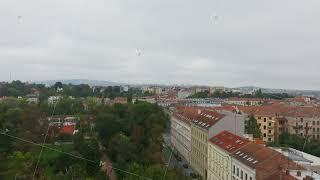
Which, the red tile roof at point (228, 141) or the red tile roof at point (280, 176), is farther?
the red tile roof at point (228, 141)

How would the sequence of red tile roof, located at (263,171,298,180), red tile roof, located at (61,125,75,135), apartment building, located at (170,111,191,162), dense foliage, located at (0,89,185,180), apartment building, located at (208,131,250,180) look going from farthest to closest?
red tile roof, located at (61,125,75,135), apartment building, located at (170,111,191,162), dense foliage, located at (0,89,185,180), apartment building, located at (208,131,250,180), red tile roof, located at (263,171,298,180)

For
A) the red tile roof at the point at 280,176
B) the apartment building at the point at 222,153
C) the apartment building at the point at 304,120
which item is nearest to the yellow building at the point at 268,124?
the apartment building at the point at 304,120

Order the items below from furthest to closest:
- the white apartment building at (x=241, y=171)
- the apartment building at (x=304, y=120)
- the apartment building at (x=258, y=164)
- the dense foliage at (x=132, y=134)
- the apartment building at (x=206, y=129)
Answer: the apartment building at (x=304, y=120) → the apartment building at (x=206, y=129) → the dense foliage at (x=132, y=134) → the white apartment building at (x=241, y=171) → the apartment building at (x=258, y=164)

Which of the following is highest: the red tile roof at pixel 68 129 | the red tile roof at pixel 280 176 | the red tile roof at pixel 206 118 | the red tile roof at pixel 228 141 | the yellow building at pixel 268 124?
the red tile roof at pixel 206 118

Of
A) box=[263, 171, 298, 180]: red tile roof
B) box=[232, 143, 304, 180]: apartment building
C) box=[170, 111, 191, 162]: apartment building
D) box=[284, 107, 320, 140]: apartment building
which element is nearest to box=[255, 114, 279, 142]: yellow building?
box=[284, 107, 320, 140]: apartment building

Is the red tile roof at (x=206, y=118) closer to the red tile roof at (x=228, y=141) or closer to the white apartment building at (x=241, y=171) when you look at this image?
the red tile roof at (x=228, y=141)

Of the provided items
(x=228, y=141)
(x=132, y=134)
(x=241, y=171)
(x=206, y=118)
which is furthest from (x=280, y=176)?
(x=132, y=134)

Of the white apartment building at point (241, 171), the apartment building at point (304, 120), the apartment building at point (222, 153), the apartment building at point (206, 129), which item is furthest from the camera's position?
the apartment building at point (304, 120)

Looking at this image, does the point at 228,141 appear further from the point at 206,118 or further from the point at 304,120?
the point at 304,120

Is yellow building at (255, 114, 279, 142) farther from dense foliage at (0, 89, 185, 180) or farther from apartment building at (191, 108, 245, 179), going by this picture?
apartment building at (191, 108, 245, 179)
